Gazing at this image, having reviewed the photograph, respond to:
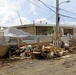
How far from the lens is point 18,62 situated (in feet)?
67.3

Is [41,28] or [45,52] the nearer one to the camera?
[45,52]

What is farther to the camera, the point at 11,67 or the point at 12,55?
the point at 12,55

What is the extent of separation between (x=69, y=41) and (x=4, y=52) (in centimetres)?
1313

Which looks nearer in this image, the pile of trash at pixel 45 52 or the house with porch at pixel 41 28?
the pile of trash at pixel 45 52

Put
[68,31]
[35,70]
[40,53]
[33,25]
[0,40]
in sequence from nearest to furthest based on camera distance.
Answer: [35,70], [40,53], [0,40], [33,25], [68,31]

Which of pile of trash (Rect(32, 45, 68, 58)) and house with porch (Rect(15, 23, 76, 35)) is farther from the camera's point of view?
house with porch (Rect(15, 23, 76, 35))

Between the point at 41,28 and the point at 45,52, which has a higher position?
the point at 41,28

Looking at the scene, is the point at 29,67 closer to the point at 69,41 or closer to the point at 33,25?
the point at 69,41

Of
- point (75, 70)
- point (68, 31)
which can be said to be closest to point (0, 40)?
point (75, 70)

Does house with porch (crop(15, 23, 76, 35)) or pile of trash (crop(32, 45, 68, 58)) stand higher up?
house with porch (crop(15, 23, 76, 35))

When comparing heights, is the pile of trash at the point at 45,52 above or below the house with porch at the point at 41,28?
below

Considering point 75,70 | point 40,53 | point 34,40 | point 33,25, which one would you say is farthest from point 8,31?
point 75,70

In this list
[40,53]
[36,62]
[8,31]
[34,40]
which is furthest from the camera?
[8,31]

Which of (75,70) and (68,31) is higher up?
(68,31)
